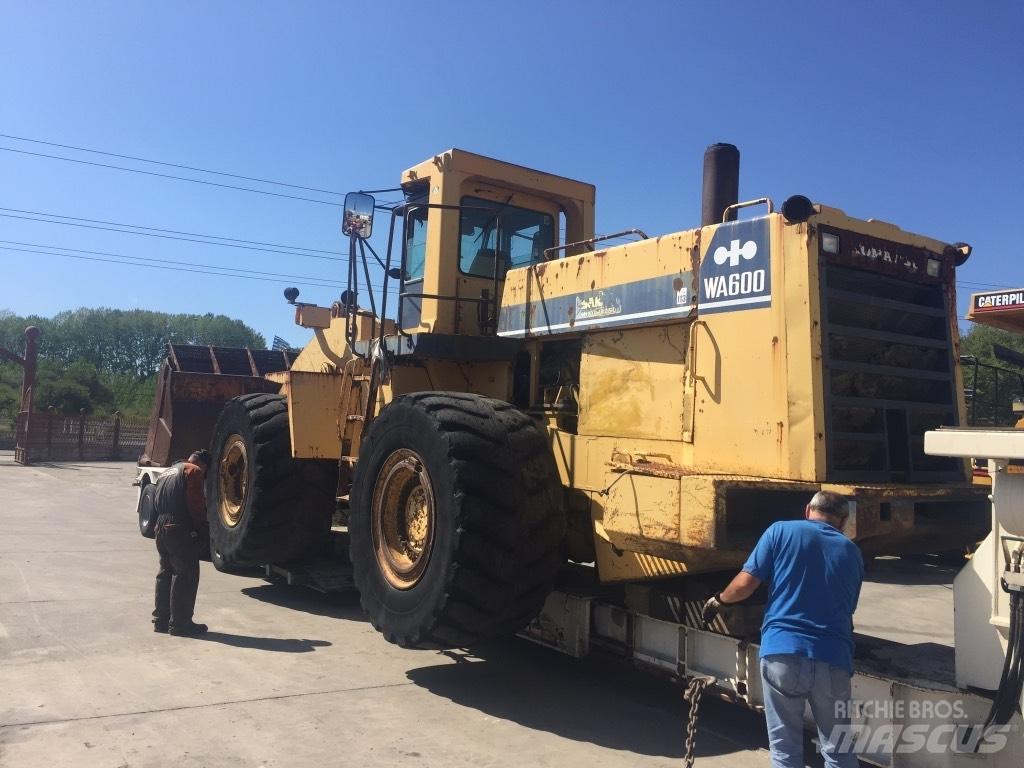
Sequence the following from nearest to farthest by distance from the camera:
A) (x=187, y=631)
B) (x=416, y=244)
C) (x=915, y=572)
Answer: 1. (x=187, y=631)
2. (x=416, y=244)
3. (x=915, y=572)

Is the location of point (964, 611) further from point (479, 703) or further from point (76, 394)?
point (76, 394)

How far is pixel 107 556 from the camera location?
10.6 metres

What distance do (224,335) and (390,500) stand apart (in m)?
88.1

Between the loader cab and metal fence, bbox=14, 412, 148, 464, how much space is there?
2655 centimetres

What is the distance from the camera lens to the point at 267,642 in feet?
22.3

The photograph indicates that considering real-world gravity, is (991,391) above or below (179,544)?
above

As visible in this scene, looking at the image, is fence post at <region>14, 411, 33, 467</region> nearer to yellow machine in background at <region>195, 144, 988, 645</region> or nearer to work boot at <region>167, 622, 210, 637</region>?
work boot at <region>167, 622, 210, 637</region>

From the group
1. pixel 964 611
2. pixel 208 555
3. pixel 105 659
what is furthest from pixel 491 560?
pixel 208 555

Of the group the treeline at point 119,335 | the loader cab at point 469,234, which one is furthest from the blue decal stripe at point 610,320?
the treeline at point 119,335

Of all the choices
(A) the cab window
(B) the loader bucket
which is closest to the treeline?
(B) the loader bucket

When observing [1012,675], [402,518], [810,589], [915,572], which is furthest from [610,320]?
[915,572]

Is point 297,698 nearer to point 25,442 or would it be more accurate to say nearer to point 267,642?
point 267,642

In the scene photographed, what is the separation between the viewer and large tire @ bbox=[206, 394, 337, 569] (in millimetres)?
7922

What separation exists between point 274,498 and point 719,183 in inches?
192
